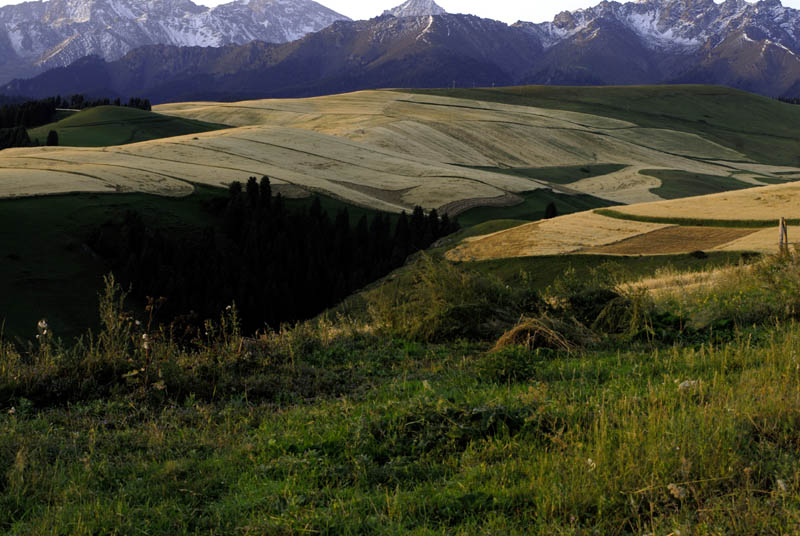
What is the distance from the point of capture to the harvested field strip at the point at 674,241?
32.3m

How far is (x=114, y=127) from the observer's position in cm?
12331

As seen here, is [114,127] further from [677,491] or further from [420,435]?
[677,491]

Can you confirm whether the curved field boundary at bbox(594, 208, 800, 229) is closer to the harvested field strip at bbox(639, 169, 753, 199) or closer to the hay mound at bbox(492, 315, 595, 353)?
the hay mound at bbox(492, 315, 595, 353)

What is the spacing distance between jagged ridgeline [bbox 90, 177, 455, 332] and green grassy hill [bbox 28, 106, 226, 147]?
Answer: 182 feet

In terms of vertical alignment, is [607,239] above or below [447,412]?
below

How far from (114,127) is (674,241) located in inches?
4495

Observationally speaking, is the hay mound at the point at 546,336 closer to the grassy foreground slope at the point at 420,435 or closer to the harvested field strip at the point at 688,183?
the grassy foreground slope at the point at 420,435

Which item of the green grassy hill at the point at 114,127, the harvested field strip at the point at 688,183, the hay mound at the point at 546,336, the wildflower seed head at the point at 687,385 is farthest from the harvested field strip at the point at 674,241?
the green grassy hill at the point at 114,127

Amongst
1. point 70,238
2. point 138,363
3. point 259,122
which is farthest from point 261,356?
point 259,122

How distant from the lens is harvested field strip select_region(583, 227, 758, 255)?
106ft

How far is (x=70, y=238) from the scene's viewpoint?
49.4 m

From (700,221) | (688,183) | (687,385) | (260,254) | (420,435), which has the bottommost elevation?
(260,254)

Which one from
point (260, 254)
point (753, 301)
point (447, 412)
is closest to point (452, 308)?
point (753, 301)

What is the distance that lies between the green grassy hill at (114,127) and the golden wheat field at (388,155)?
16193 millimetres
